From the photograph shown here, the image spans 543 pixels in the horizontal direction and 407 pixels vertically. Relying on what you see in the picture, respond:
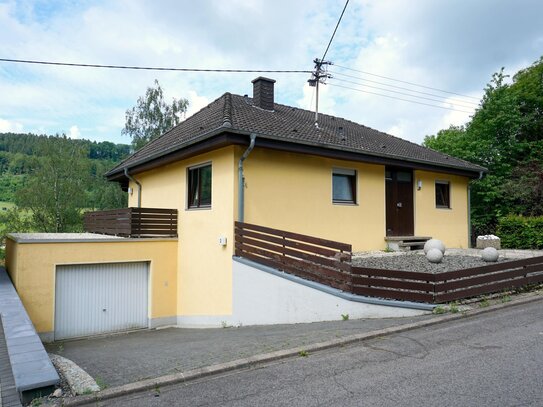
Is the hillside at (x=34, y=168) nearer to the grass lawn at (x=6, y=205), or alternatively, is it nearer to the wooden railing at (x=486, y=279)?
the grass lawn at (x=6, y=205)

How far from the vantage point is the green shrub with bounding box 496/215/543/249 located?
1423 cm

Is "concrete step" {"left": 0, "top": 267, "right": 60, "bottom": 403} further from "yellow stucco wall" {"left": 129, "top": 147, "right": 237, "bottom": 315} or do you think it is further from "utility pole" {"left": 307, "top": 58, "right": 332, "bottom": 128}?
"utility pole" {"left": 307, "top": 58, "right": 332, "bottom": 128}

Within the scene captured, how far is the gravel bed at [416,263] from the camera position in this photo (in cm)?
829

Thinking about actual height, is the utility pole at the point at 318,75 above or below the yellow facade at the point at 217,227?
above

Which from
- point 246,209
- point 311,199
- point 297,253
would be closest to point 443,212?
point 311,199

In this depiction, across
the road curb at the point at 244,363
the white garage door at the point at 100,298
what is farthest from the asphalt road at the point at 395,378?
the white garage door at the point at 100,298

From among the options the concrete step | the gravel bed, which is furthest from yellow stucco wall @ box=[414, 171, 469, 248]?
the concrete step

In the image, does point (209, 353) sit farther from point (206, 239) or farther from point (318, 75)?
point (318, 75)

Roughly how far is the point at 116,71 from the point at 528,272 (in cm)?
1194

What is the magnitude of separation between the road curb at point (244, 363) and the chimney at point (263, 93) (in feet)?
28.4

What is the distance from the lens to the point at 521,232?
14.7 metres

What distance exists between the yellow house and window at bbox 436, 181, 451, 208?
48cm

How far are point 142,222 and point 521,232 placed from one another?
13.8 m

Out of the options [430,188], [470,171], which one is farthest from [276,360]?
[470,171]
